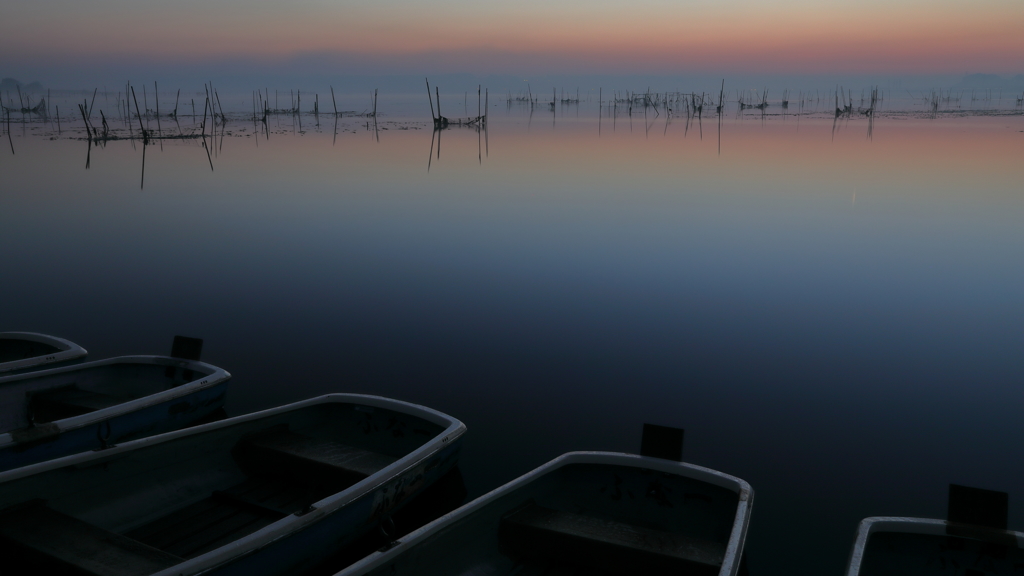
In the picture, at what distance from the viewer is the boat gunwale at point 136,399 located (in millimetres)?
3873

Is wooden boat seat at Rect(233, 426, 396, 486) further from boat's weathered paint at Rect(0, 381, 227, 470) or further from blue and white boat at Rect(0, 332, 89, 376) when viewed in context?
blue and white boat at Rect(0, 332, 89, 376)

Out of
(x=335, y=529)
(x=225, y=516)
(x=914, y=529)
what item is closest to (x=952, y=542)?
(x=914, y=529)

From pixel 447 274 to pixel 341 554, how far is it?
246 inches

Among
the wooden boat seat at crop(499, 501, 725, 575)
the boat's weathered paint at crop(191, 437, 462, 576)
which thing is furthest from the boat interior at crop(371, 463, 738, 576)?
the boat's weathered paint at crop(191, 437, 462, 576)

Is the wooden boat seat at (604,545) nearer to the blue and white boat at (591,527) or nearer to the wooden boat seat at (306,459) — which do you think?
the blue and white boat at (591,527)

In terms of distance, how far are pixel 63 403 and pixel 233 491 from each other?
1638 mm

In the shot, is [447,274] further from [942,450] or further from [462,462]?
[942,450]

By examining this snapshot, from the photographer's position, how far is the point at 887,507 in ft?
14.4

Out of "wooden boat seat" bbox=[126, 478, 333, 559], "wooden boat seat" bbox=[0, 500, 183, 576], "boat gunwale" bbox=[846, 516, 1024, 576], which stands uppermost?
"boat gunwale" bbox=[846, 516, 1024, 576]

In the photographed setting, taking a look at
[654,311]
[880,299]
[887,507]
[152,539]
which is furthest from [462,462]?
[880,299]

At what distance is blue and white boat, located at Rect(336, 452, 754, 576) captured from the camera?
2.92 m

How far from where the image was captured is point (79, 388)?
4867mm

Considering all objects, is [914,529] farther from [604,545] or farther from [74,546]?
[74,546]

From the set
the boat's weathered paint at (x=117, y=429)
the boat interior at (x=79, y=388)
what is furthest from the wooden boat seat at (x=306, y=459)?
the boat interior at (x=79, y=388)
